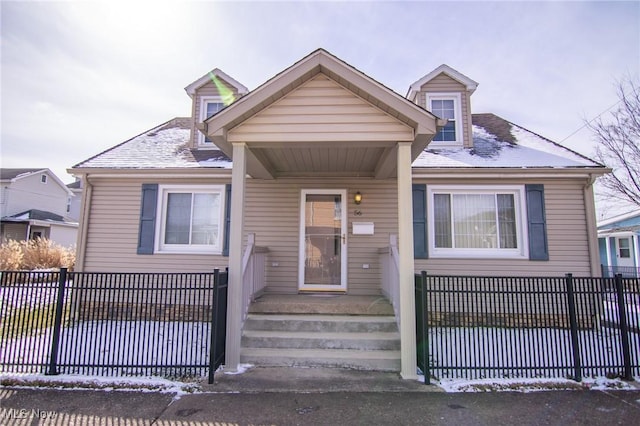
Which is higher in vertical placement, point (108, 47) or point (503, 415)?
point (108, 47)

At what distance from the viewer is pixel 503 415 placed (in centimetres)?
327

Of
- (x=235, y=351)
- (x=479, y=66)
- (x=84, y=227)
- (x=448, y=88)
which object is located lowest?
(x=235, y=351)

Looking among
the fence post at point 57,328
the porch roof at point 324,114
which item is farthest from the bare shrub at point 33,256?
the porch roof at point 324,114

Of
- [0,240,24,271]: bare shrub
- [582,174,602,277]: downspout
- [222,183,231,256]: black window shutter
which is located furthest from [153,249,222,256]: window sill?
[0,240,24,271]: bare shrub

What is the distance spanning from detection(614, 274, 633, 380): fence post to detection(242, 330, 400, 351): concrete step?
2765mm

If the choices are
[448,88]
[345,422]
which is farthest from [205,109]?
[345,422]

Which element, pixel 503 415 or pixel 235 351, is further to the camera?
pixel 235 351

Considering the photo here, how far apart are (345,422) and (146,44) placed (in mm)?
7207

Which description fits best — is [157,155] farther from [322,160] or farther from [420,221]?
[420,221]

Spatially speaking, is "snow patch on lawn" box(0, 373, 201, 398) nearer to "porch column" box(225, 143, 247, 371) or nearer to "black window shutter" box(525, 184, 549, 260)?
"porch column" box(225, 143, 247, 371)

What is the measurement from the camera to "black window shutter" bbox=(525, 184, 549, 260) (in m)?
6.61

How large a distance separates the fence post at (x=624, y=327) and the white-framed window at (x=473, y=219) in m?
2.50

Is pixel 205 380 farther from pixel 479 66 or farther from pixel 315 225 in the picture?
pixel 479 66

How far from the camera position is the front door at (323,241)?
6.85 meters
